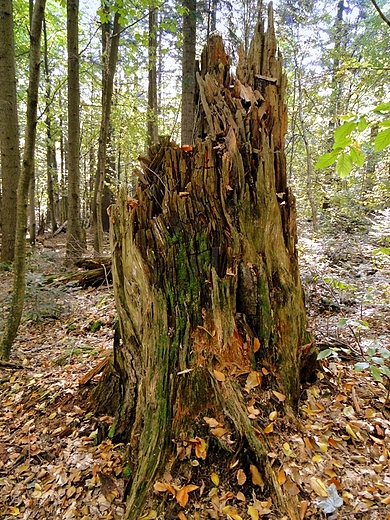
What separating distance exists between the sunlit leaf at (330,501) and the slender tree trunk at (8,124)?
8.62 meters

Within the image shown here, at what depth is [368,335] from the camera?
400 centimetres

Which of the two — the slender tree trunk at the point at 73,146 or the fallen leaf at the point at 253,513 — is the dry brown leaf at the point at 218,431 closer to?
the fallen leaf at the point at 253,513

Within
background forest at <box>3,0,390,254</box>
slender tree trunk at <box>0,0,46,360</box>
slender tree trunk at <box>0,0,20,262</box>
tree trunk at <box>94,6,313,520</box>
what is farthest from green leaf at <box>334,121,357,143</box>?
slender tree trunk at <box>0,0,20,262</box>

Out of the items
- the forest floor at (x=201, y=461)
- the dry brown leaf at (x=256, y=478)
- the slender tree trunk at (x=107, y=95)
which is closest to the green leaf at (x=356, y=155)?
the forest floor at (x=201, y=461)

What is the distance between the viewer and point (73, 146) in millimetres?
8461

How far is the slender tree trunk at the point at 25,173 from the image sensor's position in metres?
3.54

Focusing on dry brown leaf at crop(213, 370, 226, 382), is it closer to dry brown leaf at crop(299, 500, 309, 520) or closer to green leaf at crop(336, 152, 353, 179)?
dry brown leaf at crop(299, 500, 309, 520)

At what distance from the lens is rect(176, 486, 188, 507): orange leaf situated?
2146mm

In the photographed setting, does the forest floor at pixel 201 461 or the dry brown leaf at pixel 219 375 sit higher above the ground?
the dry brown leaf at pixel 219 375

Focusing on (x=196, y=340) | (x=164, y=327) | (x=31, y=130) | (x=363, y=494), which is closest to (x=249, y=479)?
(x=363, y=494)

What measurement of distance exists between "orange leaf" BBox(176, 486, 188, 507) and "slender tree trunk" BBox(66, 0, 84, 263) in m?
6.80

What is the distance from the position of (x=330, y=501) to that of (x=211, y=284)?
1.62 m

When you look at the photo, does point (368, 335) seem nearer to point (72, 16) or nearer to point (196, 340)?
point (196, 340)

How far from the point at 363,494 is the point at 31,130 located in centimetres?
457
